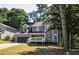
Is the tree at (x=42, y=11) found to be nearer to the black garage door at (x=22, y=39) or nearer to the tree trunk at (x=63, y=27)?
the tree trunk at (x=63, y=27)

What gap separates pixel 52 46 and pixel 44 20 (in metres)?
0.39

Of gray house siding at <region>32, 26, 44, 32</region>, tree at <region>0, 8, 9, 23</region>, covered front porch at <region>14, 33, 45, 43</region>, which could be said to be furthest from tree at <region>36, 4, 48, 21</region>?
tree at <region>0, 8, 9, 23</region>

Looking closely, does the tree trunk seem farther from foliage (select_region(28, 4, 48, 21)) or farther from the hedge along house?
foliage (select_region(28, 4, 48, 21))

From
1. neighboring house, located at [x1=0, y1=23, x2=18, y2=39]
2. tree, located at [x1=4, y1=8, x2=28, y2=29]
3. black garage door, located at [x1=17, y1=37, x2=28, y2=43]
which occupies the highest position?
tree, located at [x1=4, y1=8, x2=28, y2=29]

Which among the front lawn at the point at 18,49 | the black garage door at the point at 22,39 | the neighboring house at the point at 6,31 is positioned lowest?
the front lawn at the point at 18,49

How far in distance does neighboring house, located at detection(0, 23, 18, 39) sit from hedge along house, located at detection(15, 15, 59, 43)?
0.25 ft

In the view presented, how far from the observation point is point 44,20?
786cm

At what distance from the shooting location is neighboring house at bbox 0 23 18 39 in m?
7.79

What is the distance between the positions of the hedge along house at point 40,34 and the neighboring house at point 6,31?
75mm

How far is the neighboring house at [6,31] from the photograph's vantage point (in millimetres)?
7793

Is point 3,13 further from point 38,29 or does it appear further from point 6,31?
point 38,29

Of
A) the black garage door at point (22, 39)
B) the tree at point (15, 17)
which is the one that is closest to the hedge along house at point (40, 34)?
the black garage door at point (22, 39)
